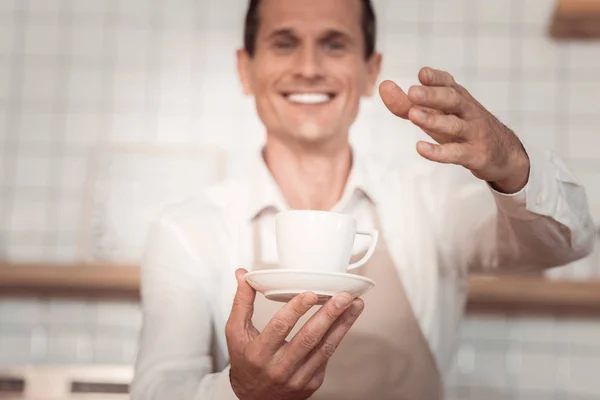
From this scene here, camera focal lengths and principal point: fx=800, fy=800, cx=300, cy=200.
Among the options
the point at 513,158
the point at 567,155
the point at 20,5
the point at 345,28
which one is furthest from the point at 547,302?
the point at 20,5

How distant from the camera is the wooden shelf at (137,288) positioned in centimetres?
111

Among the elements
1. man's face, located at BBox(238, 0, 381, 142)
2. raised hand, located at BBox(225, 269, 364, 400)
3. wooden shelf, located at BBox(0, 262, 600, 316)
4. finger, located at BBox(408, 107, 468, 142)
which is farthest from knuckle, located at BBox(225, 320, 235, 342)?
wooden shelf, located at BBox(0, 262, 600, 316)

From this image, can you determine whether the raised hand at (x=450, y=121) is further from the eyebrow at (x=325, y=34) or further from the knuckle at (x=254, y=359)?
the eyebrow at (x=325, y=34)

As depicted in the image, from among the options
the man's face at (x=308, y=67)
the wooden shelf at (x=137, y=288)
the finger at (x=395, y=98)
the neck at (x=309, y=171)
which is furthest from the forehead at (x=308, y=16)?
the finger at (x=395, y=98)

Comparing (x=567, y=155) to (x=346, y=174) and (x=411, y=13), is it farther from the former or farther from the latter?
(x=346, y=174)

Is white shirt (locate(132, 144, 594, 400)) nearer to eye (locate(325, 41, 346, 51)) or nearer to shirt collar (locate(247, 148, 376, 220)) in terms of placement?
shirt collar (locate(247, 148, 376, 220))

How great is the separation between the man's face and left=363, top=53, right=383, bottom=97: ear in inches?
0.4

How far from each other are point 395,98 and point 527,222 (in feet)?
0.77

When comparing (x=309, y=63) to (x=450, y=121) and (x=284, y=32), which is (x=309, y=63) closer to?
(x=284, y=32)

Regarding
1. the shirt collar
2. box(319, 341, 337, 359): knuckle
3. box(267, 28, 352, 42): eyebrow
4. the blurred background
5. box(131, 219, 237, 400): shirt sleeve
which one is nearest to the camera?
box(319, 341, 337, 359): knuckle

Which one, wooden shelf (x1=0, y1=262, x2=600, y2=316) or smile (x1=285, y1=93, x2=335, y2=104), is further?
wooden shelf (x1=0, y1=262, x2=600, y2=316)

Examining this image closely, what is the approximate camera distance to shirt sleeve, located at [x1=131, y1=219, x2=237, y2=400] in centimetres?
78

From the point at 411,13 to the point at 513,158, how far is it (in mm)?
724

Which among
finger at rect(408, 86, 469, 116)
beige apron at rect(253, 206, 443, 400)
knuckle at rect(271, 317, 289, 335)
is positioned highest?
finger at rect(408, 86, 469, 116)
